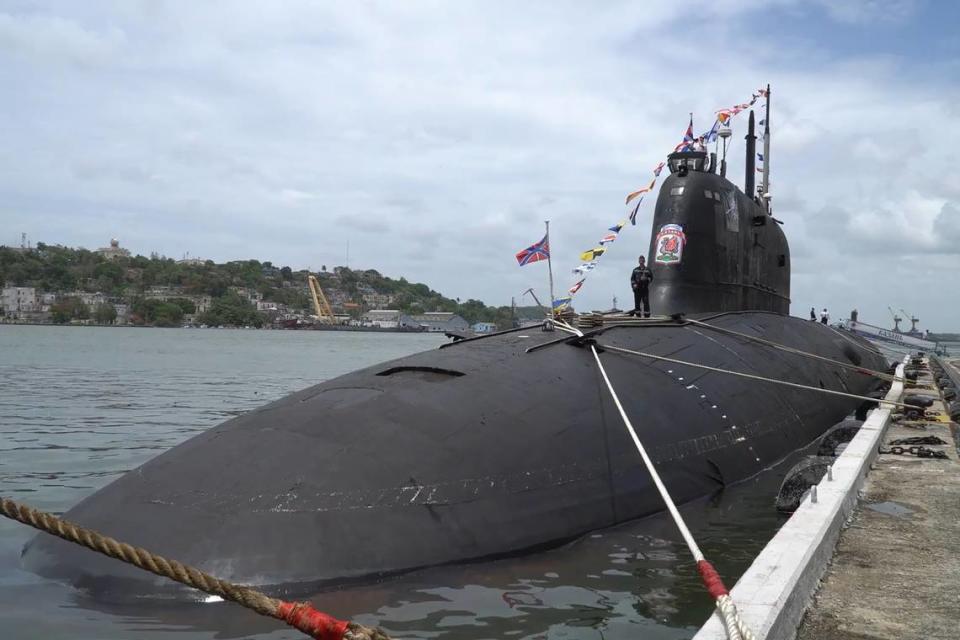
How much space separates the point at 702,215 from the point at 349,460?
384 inches

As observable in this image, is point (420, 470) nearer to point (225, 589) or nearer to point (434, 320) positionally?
point (225, 589)

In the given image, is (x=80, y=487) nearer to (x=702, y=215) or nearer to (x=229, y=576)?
(x=229, y=576)

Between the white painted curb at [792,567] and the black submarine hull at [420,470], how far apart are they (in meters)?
1.87

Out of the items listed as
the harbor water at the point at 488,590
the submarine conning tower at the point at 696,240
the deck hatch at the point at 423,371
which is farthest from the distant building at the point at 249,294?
Result: the deck hatch at the point at 423,371

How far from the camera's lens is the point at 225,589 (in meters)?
3.60

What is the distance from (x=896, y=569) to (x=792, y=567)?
121 cm

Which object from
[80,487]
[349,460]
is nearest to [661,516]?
[349,460]

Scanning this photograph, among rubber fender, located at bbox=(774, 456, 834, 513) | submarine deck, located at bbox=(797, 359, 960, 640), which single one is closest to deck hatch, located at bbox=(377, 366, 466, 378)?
rubber fender, located at bbox=(774, 456, 834, 513)

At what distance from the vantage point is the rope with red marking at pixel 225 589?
361cm

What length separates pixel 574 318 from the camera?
1155 cm

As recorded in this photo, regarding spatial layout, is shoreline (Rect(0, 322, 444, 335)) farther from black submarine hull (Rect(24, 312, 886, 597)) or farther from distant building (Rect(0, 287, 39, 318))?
black submarine hull (Rect(24, 312, 886, 597))

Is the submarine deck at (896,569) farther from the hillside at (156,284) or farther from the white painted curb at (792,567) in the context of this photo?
the hillside at (156,284)

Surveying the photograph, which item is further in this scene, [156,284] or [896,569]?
[156,284]

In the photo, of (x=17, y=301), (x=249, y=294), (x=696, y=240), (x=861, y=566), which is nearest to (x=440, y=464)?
(x=861, y=566)
